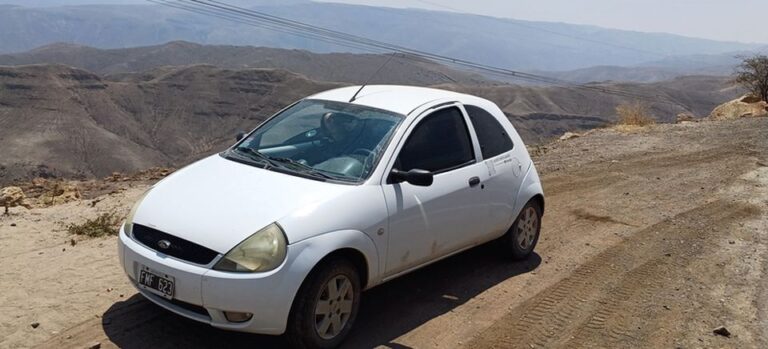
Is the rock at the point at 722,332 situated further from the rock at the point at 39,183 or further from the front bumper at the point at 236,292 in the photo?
the rock at the point at 39,183

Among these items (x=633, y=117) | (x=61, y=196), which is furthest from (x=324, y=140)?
(x=633, y=117)

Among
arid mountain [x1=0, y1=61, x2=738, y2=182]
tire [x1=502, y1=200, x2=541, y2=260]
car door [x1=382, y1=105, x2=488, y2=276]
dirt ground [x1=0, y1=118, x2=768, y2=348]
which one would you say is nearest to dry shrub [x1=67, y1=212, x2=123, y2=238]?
dirt ground [x1=0, y1=118, x2=768, y2=348]

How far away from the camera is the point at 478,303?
5242 millimetres

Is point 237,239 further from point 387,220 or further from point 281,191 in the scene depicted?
point 387,220

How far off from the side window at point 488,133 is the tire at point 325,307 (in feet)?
6.41

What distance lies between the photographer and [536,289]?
564 cm

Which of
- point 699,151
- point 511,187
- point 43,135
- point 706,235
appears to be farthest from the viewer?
point 43,135

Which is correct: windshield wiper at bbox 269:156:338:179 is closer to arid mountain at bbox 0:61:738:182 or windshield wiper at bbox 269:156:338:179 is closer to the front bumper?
the front bumper

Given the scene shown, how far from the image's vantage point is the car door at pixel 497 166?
5.54 m

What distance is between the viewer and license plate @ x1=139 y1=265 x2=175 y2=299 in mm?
3801

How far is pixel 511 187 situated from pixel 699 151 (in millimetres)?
9352

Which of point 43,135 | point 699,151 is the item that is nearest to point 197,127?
point 43,135

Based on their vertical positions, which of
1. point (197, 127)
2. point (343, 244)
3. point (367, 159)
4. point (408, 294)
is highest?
point (367, 159)

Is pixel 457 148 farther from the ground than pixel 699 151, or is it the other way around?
pixel 457 148
